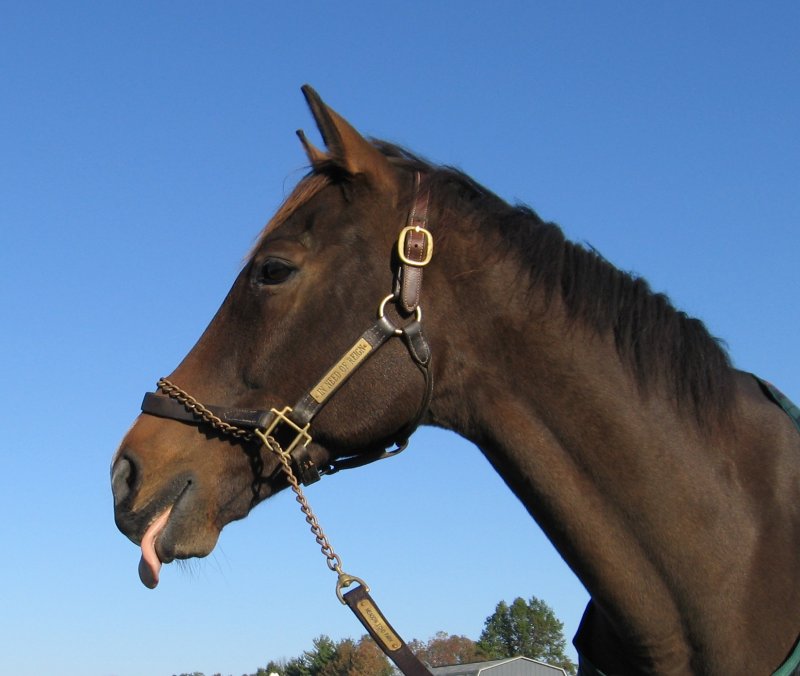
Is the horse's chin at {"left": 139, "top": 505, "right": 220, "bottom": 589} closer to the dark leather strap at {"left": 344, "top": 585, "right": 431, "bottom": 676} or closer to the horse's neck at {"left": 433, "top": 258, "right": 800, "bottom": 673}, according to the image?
the dark leather strap at {"left": 344, "top": 585, "right": 431, "bottom": 676}

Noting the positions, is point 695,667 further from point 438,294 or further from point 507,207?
point 507,207

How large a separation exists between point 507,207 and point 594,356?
39.3 inches

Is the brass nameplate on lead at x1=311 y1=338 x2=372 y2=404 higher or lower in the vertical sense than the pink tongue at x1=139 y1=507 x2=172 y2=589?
Result: higher

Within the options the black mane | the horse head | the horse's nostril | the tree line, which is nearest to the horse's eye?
the horse head

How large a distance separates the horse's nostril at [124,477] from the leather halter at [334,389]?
0.92ft

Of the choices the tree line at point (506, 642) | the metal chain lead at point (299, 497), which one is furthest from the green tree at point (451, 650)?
the metal chain lead at point (299, 497)

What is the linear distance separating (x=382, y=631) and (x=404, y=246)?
1.87 meters

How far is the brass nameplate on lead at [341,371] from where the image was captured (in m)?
4.52

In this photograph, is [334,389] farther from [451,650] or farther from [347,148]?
[451,650]

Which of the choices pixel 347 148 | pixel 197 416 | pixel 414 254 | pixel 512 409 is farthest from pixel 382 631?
pixel 347 148

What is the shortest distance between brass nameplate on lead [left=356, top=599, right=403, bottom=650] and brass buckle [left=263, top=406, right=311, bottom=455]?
822 millimetres

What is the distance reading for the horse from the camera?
4152 millimetres

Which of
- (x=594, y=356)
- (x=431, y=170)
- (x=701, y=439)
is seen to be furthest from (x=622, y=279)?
(x=431, y=170)

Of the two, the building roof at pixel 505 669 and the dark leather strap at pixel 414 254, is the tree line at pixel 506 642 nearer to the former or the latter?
the building roof at pixel 505 669
